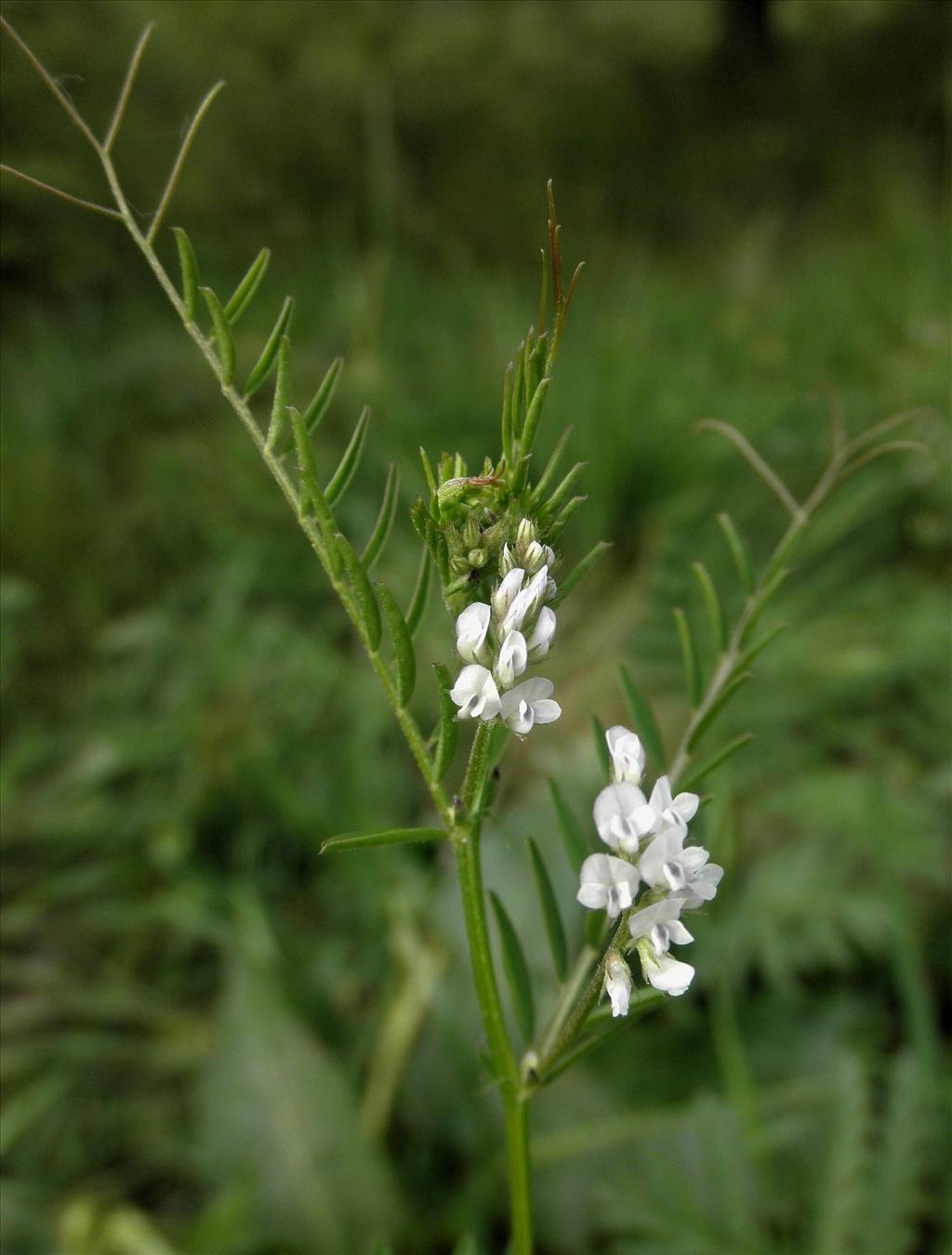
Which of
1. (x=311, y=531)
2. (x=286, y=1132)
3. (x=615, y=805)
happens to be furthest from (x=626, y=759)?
(x=286, y=1132)

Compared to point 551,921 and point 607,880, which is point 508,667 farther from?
point 551,921

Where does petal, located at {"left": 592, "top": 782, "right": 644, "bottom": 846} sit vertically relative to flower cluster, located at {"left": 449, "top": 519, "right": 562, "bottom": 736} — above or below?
below

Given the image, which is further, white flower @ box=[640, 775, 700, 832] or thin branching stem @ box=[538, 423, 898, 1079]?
thin branching stem @ box=[538, 423, 898, 1079]

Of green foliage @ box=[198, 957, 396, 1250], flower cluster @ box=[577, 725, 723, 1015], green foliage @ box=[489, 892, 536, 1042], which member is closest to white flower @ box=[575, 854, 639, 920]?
flower cluster @ box=[577, 725, 723, 1015]

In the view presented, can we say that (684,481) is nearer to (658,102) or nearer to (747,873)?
(747,873)

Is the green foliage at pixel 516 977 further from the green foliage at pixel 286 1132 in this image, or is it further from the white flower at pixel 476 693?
the green foliage at pixel 286 1132

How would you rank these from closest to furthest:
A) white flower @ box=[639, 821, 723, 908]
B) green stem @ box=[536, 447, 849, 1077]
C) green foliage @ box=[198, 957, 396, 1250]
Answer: white flower @ box=[639, 821, 723, 908]
green stem @ box=[536, 447, 849, 1077]
green foliage @ box=[198, 957, 396, 1250]

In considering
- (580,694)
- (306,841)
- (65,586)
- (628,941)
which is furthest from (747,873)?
(65,586)

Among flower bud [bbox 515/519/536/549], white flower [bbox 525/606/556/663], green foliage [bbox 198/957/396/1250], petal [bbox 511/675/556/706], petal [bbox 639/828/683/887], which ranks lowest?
green foliage [bbox 198/957/396/1250]

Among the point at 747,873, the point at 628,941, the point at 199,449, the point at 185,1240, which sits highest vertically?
the point at 628,941

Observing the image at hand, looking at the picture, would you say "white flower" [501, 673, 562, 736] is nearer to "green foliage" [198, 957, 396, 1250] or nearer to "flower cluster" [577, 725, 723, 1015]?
"flower cluster" [577, 725, 723, 1015]
